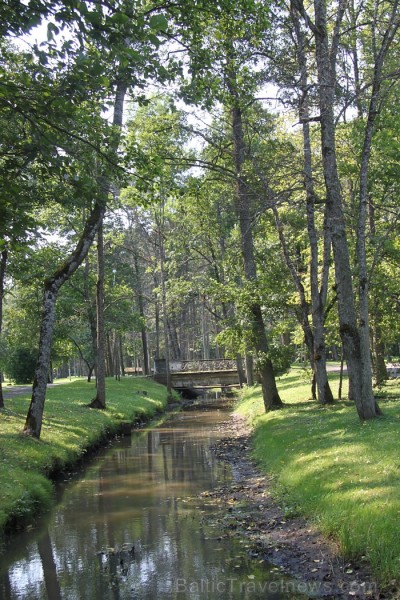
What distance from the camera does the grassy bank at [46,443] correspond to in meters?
9.97

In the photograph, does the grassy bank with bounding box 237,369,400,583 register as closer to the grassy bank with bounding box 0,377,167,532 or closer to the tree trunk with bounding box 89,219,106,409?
the grassy bank with bounding box 0,377,167,532

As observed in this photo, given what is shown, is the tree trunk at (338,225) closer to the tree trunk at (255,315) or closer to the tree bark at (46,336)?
the tree bark at (46,336)

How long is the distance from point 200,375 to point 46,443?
91.6ft

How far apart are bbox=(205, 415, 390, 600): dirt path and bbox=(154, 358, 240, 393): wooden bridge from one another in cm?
2851

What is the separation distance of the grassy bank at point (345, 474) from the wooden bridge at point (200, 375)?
2516cm

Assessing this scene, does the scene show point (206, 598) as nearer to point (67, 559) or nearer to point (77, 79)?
point (67, 559)

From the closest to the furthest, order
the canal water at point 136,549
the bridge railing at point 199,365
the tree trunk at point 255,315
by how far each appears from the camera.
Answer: the canal water at point 136,549 → the tree trunk at point 255,315 → the bridge railing at point 199,365

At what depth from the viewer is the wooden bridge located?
135 ft

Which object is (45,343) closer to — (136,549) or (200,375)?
(136,549)

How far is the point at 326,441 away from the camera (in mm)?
11375

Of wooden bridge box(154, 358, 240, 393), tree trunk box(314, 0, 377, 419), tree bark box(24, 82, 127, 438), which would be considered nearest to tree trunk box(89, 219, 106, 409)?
tree bark box(24, 82, 127, 438)

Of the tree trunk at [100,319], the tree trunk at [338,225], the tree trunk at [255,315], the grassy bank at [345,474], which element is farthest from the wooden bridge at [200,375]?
the tree trunk at [338,225]

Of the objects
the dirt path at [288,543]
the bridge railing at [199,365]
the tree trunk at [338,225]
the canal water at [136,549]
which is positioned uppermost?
the tree trunk at [338,225]

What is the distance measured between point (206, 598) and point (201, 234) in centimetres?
2969
